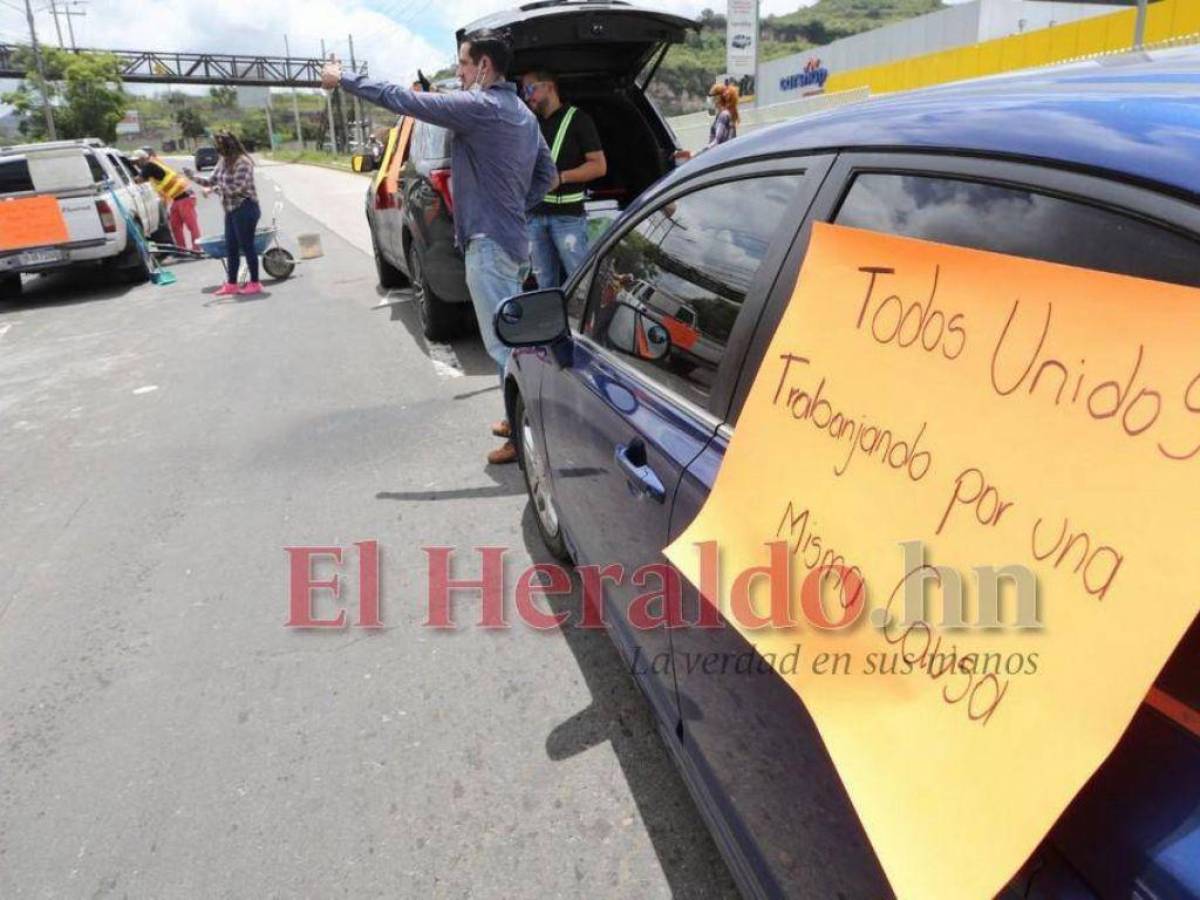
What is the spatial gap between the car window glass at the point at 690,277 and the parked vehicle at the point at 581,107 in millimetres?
3178

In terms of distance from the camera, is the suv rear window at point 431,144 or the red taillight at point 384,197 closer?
the suv rear window at point 431,144

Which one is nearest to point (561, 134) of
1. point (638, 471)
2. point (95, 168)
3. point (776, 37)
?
point (638, 471)

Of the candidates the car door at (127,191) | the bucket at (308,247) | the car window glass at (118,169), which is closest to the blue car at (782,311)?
the bucket at (308,247)

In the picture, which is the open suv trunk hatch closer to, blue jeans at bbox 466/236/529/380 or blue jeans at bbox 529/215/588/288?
blue jeans at bbox 529/215/588/288

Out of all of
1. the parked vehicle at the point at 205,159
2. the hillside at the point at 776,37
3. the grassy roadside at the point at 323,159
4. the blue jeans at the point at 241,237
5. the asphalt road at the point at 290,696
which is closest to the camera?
the asphalt road at the point at 290,696

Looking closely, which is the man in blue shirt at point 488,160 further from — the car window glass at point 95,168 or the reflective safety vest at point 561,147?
the car window glass at point 95,168

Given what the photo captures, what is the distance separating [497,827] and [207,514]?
2.71 meters

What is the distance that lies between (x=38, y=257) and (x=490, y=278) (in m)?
8.99

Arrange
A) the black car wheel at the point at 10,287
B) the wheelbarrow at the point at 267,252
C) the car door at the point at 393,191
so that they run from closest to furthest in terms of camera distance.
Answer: the car door at the point at 393,191, the wheelbarrow at the point at 267,252, the black car wheel at the point at 10,287

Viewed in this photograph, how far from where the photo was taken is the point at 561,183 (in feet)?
17.3

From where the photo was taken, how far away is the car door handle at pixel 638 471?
1827 mm

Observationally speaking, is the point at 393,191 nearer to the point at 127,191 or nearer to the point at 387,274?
the point at 387,274

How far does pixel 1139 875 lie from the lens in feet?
2.73

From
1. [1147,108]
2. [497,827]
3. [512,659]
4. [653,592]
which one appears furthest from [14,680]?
[1147,108]
